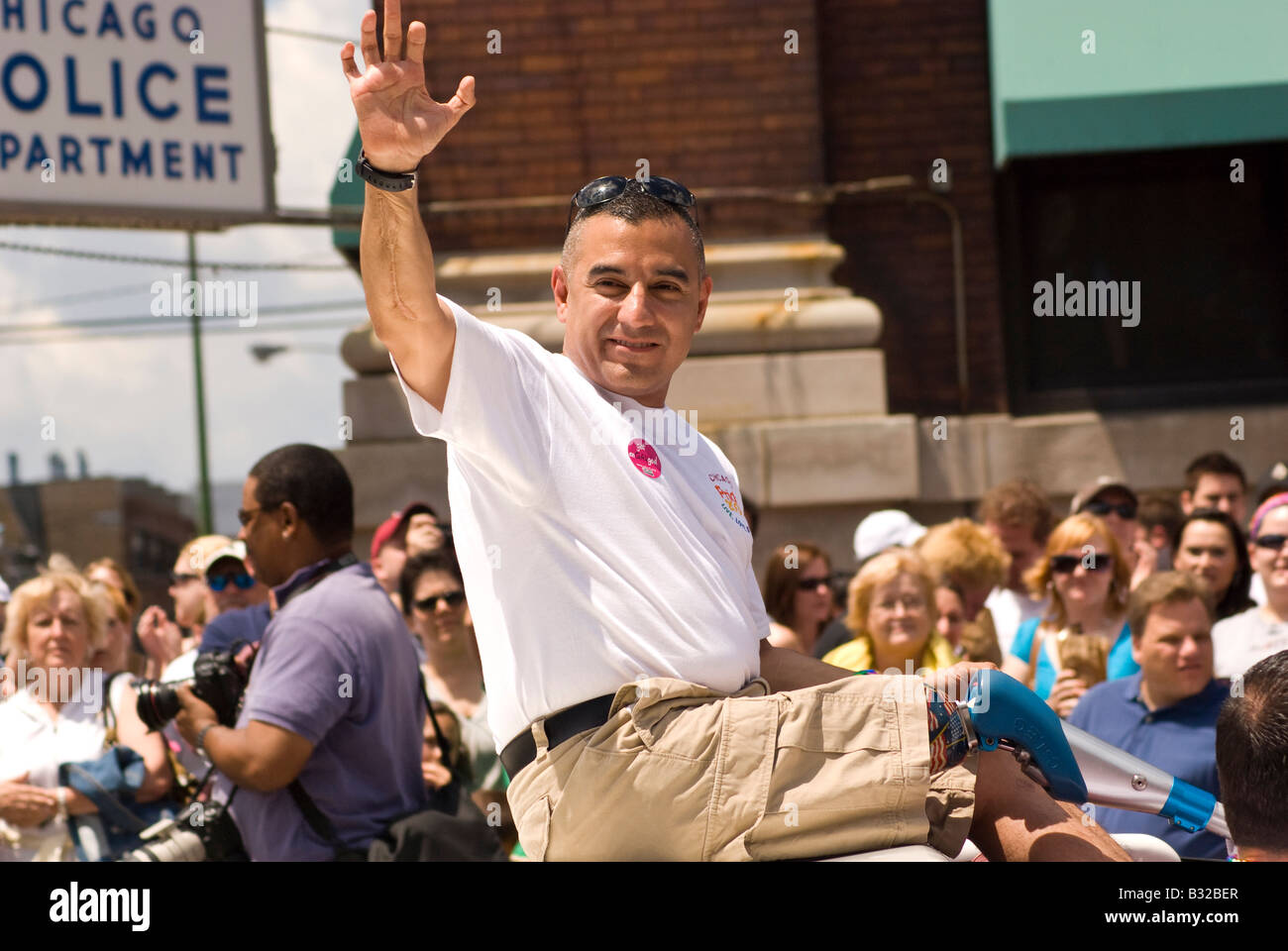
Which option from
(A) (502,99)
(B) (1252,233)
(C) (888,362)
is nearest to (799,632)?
(C) (888,362)

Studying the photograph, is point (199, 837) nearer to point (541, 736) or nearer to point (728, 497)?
point (541, 736)

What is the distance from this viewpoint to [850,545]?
316 inches

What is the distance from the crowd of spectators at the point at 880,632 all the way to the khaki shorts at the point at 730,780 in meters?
1.97

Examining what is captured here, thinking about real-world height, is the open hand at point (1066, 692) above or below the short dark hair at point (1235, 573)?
below

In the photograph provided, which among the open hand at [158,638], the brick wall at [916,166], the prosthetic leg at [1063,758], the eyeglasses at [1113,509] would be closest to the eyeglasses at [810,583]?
the eyeglasses at [1113,509]

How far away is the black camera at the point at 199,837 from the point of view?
411cm

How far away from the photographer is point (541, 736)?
8.00ft

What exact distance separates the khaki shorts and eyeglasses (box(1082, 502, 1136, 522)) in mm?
4697

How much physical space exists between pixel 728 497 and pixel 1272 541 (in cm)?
358

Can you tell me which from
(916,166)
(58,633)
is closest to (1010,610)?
(916,166)

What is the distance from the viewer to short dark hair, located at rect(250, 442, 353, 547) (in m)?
4.45

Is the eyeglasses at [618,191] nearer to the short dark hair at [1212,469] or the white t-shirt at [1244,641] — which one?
the white t-shirt at [1244,641]

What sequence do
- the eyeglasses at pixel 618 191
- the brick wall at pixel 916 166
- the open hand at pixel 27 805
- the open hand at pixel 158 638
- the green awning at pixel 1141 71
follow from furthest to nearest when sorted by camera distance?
the brick wall at pixel 916 166 → the green awning at pixel 1141 71 → the open hand at pixel 158 638 → the open hand at pixel 27 805 → the eyeglasses at pixel 618 191

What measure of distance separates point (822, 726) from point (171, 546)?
37.3 metres
